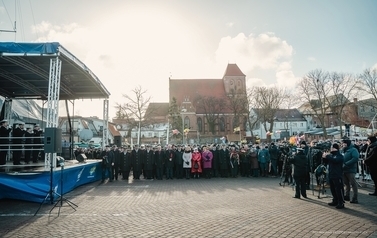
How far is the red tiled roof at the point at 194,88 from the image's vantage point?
8081 centimetres

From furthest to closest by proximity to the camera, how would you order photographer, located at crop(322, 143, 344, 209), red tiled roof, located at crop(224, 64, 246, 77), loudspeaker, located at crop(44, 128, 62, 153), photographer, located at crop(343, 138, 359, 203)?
red tiled roof, located at crop(224, 64, 246, 77) → loudspeaker, located at crop(44, 128, 62, 153) → photographer, located at crop(343, 138, 359, 203) → photographer, located at crop(322, 143, 344, 209)

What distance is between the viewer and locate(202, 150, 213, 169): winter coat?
1608 cm

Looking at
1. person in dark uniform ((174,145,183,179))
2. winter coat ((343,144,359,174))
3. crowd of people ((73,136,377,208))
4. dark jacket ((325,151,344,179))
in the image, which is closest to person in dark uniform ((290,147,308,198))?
winter coat ((343,144,359,174))

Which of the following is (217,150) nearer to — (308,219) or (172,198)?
(172,198)

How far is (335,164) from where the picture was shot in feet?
26.6

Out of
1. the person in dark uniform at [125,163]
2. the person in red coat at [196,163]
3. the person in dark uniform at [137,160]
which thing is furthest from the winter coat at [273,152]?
the person in dark uniform at [125,163]

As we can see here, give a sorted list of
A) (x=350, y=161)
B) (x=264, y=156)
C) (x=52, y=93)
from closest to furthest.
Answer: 1. (x=350, y=161)
2. (x=52, y=93)
3. (x=264, y=156)

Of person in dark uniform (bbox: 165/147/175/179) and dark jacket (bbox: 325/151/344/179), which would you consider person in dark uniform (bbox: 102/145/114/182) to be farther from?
dark jacket (bbox: 325/151/344/179)

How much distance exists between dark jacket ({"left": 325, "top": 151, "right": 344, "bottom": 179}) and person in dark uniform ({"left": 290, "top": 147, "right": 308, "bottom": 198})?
1.36m

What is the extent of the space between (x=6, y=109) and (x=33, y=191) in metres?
10.1

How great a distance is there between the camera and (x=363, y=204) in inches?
332

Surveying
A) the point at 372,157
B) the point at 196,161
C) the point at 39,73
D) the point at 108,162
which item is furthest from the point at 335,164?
the point at 39,73

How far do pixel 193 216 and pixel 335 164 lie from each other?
4.57 m

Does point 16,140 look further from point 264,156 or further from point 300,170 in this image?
point 264,156
